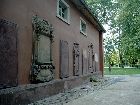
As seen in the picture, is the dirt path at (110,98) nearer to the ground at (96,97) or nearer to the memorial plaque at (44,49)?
the ground at (96,97)

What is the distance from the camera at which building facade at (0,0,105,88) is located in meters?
7.80

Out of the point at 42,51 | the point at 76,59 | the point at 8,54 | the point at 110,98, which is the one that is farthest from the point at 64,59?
the point at 8,54

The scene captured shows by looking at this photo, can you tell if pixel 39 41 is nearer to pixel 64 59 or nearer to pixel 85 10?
pixel 64 59

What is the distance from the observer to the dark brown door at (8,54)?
7484mm

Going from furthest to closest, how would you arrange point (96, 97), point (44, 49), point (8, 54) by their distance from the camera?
point (96, 97) → point (44, 49) → point (8, 54)

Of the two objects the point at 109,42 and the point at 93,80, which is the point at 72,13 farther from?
the point at 109,42

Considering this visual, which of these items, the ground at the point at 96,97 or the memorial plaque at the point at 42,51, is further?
the memorial plaque at the point at 42,51

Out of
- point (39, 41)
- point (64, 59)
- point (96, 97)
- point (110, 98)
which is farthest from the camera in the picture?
point (64, 59)

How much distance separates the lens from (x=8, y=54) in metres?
7.73

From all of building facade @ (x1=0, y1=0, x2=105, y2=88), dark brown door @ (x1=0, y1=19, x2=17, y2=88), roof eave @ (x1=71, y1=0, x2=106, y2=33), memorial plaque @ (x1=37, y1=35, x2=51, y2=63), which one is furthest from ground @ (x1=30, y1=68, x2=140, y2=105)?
roof eave @ (x1=71, y1=0, x2=106, y2=33)

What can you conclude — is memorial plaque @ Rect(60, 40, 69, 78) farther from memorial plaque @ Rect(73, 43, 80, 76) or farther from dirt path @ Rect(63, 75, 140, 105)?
dirt path @ Rect(63, 75, 140, 105)

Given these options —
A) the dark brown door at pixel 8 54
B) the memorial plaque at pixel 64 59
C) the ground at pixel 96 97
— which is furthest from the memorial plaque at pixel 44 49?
the dark brown door at pixel 8 54

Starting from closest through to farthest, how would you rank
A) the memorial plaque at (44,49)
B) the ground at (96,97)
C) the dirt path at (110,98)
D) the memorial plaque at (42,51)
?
the dirt path at (110,98) < the ground at (96,97) < the memorial plaque at (42,51) < the memorial plaque at (44,49)

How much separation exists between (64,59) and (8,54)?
5.77 meters
